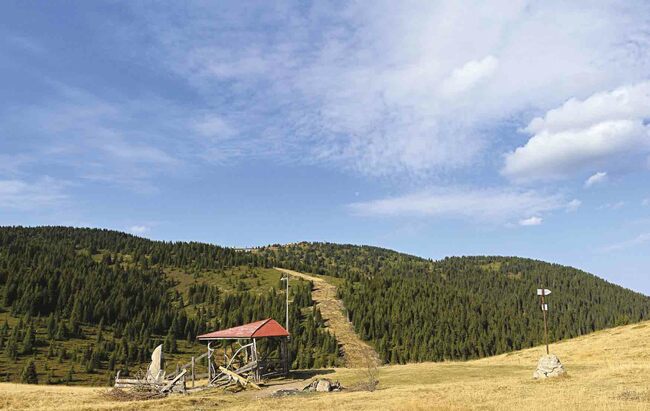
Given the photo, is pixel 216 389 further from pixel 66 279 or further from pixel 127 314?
pixel 66 279

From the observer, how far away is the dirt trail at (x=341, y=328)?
285 feet

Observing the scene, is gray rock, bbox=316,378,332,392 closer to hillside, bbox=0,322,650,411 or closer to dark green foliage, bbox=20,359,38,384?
hillside, bbox=0,322,650,411

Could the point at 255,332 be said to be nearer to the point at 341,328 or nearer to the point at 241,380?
the point at 241,380

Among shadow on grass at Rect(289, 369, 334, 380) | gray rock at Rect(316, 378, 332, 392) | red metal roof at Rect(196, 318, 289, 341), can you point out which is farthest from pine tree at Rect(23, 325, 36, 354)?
gray rock at Rect(316, 378, 332, 392)

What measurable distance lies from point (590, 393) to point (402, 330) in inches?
3759

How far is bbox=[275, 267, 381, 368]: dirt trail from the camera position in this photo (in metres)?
86.8

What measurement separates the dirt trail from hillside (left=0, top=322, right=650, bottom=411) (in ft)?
122

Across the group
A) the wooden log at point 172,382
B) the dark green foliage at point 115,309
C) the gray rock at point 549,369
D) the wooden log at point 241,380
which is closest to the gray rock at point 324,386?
the wooden log at point 241,380

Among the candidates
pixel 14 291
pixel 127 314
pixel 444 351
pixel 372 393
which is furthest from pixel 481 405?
pixel 14 291

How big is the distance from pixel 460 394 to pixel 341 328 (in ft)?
286

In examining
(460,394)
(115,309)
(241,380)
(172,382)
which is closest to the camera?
(460,394)

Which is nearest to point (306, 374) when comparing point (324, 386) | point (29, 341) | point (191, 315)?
point (324, 386)

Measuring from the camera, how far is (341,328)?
360 ft

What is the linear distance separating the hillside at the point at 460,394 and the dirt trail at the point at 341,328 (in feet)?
122
